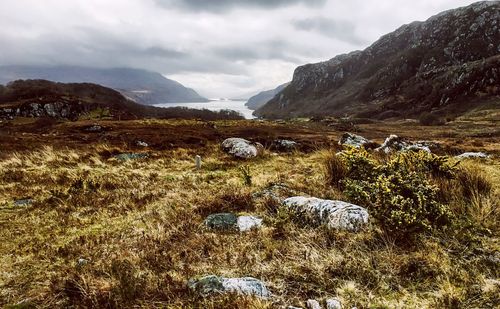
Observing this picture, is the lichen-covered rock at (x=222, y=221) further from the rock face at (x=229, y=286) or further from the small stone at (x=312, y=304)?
the small stone at (x=312, y=304)

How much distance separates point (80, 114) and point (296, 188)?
8277 centimetres

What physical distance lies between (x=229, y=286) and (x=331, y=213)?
3.13 metres

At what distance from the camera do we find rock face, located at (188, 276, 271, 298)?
4.74 metres

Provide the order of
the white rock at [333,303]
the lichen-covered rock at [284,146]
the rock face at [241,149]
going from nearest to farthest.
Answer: the white rock at [333,303] < the rock face at [241,149] < the lichen-covered rock at [284,146]

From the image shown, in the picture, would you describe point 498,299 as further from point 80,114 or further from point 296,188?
point 80,114

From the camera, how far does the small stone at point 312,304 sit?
14.3 feet

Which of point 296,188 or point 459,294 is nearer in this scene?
point 459,294

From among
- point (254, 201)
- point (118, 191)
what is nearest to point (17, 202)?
point (118, 191)

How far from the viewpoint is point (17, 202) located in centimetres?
1060

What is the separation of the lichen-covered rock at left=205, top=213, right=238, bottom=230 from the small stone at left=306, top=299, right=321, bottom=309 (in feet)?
10.7

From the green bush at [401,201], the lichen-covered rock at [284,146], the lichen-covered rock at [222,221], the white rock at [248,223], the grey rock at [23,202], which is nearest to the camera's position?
the green bush at [401,201]

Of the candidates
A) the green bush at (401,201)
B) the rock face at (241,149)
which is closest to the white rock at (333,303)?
the green bush at (401,201)

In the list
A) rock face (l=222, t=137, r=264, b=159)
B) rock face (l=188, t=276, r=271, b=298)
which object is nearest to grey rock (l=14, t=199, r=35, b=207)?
rock face (l=188, t=276, r=271, b=298)

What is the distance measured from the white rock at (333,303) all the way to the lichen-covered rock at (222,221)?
338 cm
